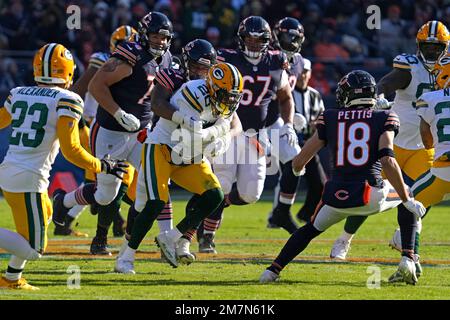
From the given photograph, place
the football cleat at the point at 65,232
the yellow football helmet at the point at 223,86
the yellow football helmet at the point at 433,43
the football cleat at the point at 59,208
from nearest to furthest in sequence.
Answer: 1. the yellow football helmet at the point at 223,86
2. the yellow football helmet at the point at 433,43
3. the football cleat at the point at 59,208
4. the football cleat at the point at 65,232

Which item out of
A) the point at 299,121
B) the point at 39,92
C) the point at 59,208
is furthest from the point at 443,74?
the point at 59,208

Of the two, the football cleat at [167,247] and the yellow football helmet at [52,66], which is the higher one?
the yellow football helmet at [52,66]

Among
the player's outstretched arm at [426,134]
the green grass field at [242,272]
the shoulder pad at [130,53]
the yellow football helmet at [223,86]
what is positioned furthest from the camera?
the shoulder pad at [130,53]

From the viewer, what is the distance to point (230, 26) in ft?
Result: 58.1

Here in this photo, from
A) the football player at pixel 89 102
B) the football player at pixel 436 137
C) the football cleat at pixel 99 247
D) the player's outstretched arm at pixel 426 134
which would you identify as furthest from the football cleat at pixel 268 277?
the football player at pixel 89 102

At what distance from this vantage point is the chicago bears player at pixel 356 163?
714 cm

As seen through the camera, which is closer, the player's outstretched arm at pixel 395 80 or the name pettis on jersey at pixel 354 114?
the name pettis on jersey at pixel 354 114

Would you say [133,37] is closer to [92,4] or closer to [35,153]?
[35,153]

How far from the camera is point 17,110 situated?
7059 millimetres

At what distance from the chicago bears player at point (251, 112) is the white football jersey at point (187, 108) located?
4.50 ft

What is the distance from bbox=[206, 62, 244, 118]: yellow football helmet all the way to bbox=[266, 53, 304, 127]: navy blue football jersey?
261 cm

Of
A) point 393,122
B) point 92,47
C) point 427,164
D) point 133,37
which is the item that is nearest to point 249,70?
point 133,37

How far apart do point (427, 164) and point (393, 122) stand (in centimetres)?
179

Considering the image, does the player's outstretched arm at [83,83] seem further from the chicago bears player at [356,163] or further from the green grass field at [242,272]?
the chicago bears player at [356,163]
